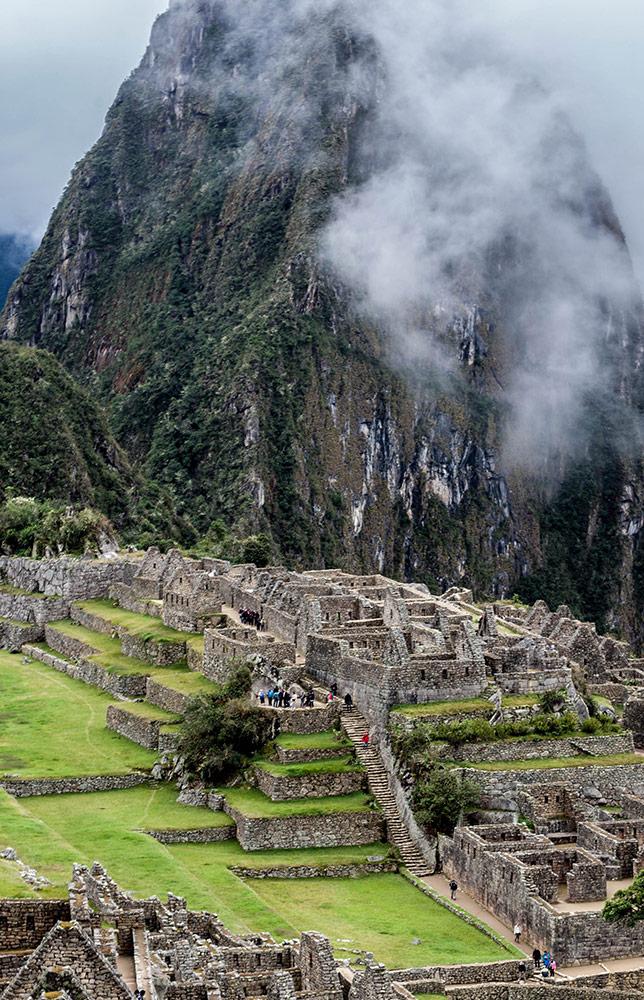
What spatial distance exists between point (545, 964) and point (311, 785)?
9867 millimetres

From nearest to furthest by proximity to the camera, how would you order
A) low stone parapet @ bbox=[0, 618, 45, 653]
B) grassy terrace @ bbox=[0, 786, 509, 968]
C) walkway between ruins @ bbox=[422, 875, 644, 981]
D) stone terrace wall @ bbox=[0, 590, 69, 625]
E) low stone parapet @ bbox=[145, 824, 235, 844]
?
grassy terrace @ bbox=[0, 786, 509, 968], walkway between ruins @ bbox=[422, 875, 644, 981], low stone parapet @ bbox=[145, 824, 235, 844], low stone parapet @ bbox=[0, 618, 45, 653], stone terrace wall @ bbox=[0, 590, 69, 625]

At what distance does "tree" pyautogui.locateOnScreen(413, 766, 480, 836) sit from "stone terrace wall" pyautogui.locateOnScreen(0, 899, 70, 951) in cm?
2074

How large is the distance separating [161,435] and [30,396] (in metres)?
45.3

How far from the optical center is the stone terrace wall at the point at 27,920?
1662 centimetres

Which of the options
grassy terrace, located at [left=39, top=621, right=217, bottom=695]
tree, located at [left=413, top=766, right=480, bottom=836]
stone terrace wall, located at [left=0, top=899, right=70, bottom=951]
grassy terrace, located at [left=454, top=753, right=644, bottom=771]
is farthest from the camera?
grassy terrace, located at [left=39, top=621, right=217, bottom=695]

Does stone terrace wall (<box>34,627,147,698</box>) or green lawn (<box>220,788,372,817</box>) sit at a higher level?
stone terrace wall (<box>34,627,147,698</box>)

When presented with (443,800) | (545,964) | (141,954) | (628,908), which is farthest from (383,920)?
(141,954)

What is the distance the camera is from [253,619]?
171ft

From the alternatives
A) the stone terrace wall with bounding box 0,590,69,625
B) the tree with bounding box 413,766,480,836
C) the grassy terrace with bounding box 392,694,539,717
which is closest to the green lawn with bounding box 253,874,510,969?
the tree with bounding box 413,766,480,836

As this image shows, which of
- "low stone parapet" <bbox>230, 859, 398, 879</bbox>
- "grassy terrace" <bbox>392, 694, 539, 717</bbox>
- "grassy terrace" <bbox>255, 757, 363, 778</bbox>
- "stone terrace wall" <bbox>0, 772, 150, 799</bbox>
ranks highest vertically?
"grassy terrace" <bbox>392, 694, 539, 717</bbox>

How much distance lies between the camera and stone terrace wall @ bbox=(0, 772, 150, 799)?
4000cm

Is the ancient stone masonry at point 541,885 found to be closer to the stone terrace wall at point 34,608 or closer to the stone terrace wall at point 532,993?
the stone terrace wall at point 532,993

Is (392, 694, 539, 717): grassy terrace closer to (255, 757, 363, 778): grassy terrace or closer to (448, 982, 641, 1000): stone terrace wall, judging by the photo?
(255, 757, 363, 778): grassy terrace

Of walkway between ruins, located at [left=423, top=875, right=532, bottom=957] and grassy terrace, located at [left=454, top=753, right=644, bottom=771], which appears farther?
grassy terrace, located at [left=454, top=753, right=644, bottom=771]
